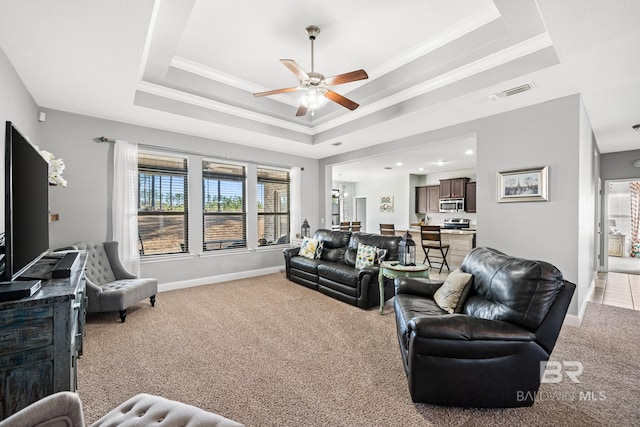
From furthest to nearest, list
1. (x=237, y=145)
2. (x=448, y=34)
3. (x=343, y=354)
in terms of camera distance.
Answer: (x=237, y=145) → (x=448, y=34) → (x=343, y=354)

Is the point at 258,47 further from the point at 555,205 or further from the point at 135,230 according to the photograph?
the point at 555,205

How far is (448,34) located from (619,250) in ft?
31.2

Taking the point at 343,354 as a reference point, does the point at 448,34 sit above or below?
above

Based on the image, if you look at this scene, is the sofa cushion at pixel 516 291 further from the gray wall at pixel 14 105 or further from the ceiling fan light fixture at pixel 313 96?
the gray wall at pixel 14 105

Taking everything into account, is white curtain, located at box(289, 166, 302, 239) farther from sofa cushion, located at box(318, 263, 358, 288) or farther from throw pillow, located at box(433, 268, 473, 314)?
throw pillow, located at box(433, 268, 473, 314)

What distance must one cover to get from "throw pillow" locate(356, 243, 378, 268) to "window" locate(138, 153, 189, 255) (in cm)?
291

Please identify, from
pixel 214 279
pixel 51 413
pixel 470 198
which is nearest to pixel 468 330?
pixel 51 413

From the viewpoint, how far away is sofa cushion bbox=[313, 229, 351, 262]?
495 cm

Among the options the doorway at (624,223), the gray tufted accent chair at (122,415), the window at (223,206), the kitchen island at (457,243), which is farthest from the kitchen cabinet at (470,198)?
the gray tufted accent chair at (122,415)

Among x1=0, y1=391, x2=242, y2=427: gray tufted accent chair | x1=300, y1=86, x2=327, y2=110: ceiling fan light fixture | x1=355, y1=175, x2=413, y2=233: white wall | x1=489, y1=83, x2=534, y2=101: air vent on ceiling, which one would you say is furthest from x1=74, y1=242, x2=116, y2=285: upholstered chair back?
x1=355, y1=175, x2=413, y2=233: white wall

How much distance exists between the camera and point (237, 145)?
5.48 meters

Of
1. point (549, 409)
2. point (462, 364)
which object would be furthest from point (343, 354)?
point (549, 409)

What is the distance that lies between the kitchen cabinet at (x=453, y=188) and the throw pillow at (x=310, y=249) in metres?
5.73

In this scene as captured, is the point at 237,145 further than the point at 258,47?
Yes
